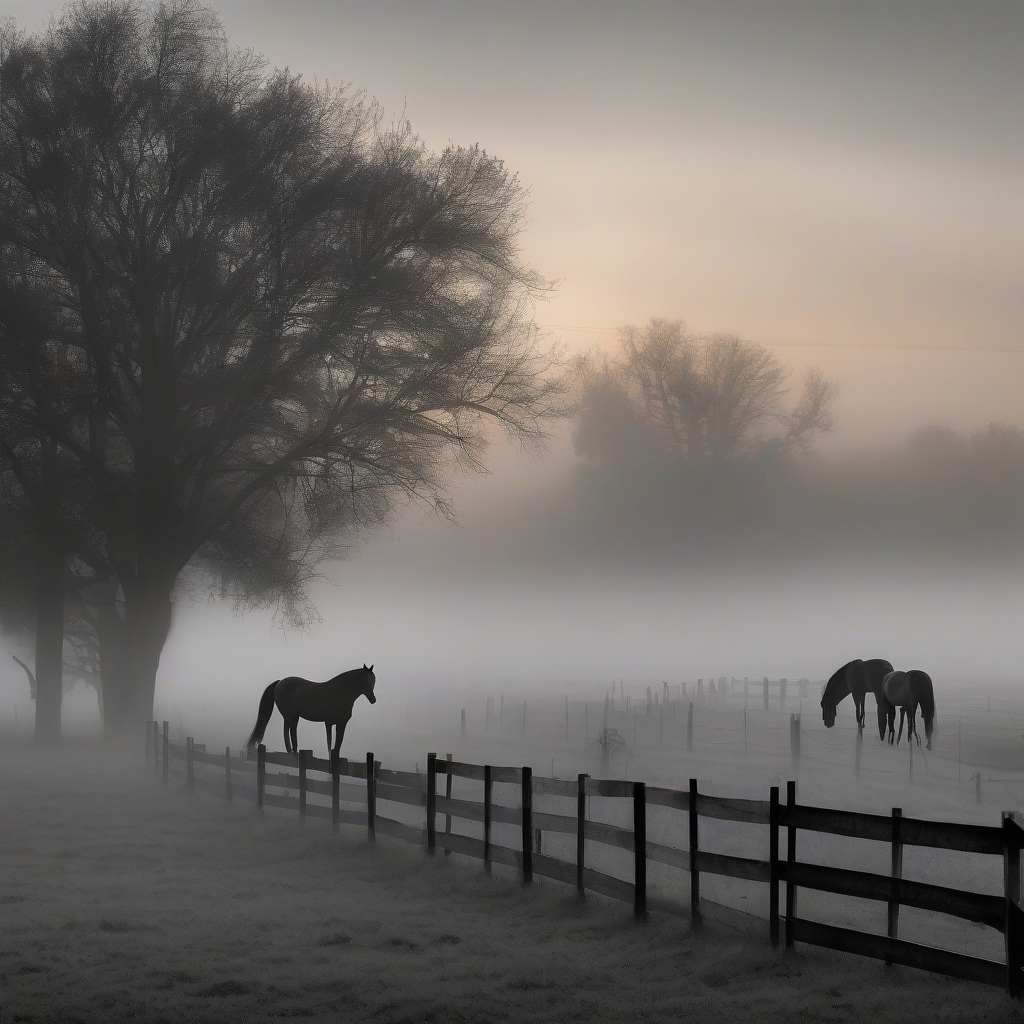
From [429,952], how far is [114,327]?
1886 cm

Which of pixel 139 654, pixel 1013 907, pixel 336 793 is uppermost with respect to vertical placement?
pixel 139 654

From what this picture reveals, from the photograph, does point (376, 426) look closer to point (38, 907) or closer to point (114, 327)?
point (114, 327)

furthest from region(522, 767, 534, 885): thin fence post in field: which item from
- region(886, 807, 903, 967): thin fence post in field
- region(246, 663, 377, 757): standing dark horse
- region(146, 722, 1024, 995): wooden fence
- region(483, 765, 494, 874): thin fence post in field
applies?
region(246, 663, 377, 757): standing dark horse

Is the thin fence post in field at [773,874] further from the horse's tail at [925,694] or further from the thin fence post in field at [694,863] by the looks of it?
the horse's tail at [925,694]

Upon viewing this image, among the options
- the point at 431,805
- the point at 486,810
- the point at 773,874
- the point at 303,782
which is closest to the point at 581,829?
the point at 486,810

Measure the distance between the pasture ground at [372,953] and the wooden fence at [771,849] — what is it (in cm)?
18

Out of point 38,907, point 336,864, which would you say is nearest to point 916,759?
point 336,864

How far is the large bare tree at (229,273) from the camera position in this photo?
950 inches

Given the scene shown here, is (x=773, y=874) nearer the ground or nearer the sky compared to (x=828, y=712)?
nearer the sky

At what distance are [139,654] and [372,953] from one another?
63.4 ft

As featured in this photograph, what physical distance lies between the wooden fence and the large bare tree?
39.2 feet

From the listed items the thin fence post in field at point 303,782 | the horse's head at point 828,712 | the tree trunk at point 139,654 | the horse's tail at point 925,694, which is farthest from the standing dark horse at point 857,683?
the tree trunk at point 139,654

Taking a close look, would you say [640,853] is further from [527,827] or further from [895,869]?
[895,869]

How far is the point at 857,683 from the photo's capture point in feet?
96.4
